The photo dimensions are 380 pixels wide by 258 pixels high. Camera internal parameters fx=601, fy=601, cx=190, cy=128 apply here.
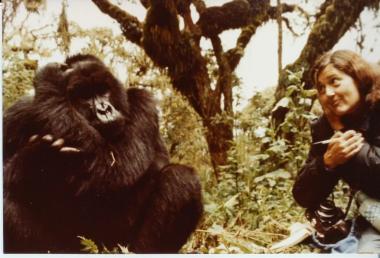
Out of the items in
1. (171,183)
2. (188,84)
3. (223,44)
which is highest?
(223,44)

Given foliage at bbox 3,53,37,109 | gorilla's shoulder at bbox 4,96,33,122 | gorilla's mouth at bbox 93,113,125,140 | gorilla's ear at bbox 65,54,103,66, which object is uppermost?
gorilla's ear at bbox 65,54,103,66

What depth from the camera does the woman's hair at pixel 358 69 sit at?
2.22m

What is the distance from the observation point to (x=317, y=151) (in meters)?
2.29

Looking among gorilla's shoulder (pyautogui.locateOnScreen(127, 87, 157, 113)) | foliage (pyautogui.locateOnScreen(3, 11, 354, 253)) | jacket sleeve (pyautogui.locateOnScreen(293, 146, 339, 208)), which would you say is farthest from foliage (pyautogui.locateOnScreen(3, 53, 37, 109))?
jacket sleeve (pyautogui.locateOnScreen(293, 146, 339, 208))

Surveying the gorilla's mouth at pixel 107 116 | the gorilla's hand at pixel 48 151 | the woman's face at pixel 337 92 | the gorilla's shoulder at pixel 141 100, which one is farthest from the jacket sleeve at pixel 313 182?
the gorilla's hand at pixel 48 151

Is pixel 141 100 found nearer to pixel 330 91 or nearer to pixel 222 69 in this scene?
pixel 222 69

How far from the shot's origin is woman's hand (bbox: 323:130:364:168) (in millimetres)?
2217

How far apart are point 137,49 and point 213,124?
0.44 metres

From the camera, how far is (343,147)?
222 cm

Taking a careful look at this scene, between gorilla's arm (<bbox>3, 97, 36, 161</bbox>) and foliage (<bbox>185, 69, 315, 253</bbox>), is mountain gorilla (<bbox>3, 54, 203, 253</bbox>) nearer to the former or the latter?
gorilla's arm (<bbox>3, 97, 36, 161</bbox>)

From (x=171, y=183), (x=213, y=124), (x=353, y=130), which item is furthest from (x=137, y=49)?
(x=353, y=130)

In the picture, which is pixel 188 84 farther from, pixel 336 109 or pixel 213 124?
pixel 336 109

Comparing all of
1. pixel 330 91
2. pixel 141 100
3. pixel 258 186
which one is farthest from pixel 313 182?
pixel 141 100

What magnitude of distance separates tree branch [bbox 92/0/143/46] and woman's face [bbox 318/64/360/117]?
752 mm
